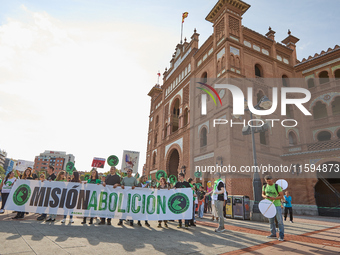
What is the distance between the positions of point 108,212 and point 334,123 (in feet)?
74.5

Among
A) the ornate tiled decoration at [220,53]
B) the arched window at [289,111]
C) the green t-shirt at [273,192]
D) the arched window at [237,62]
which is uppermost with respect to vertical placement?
the ornate tiled decoration at [220,53]

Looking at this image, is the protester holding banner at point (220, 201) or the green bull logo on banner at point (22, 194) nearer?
the protester holding banner at point (220, 201)

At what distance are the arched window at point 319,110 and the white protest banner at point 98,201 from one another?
21.7 meters

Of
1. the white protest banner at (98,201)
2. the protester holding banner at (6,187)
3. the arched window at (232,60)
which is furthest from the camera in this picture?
the arched window at (232,60)

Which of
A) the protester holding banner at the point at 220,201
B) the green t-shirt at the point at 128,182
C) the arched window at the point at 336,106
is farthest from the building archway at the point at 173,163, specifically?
the protester holding banner at the point at 220,201

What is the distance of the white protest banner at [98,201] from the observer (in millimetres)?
6812

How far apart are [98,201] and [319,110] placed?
80.1ft

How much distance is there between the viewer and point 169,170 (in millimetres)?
27266

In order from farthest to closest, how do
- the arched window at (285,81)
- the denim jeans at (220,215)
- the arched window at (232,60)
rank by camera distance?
the arched window at (285,81), the arched window at (232,60), the denim jeans at (220,215)

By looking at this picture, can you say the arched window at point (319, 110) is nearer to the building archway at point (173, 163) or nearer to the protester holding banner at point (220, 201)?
the building archway at point (173, 163)

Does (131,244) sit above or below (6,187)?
below

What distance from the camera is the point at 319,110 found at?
73.9ft

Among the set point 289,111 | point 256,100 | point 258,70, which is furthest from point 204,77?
point 289,111

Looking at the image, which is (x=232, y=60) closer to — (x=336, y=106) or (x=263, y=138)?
(x=263, y=138)
